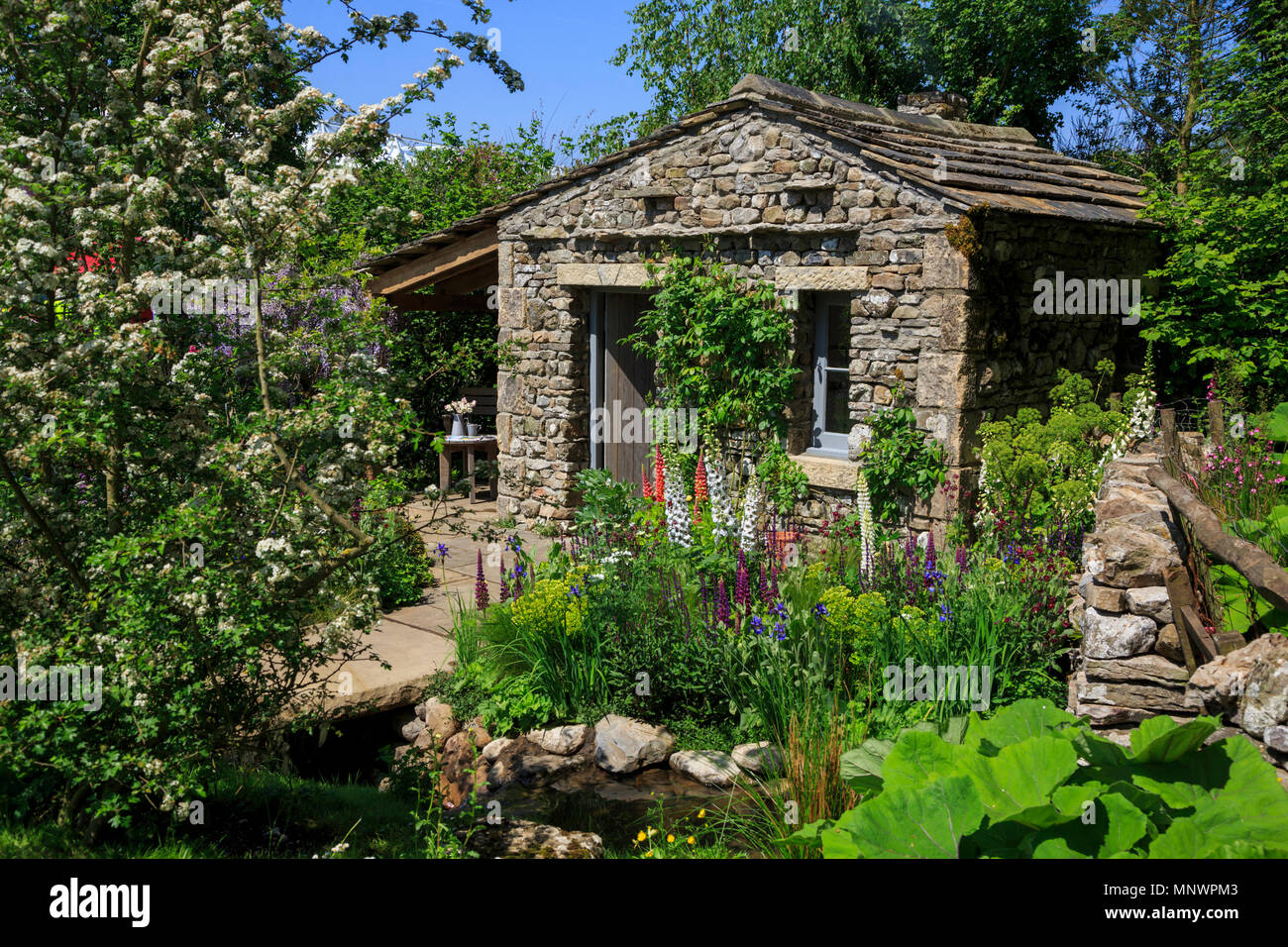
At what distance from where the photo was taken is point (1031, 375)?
8.13 meters

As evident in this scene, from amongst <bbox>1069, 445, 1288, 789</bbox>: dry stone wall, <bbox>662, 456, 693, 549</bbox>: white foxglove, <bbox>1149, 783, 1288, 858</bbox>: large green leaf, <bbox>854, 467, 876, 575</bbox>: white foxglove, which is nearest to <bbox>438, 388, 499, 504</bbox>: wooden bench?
<bbox>662, 456, 693, 549</bbox>: white foxglove

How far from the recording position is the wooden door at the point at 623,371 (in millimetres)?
9914

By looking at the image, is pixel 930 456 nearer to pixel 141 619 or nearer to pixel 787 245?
pixel 787 245

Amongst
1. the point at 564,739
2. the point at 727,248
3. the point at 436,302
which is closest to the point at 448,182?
the point at 436,302

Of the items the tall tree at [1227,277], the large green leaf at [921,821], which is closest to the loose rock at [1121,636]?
the large green leaf at [921,821]

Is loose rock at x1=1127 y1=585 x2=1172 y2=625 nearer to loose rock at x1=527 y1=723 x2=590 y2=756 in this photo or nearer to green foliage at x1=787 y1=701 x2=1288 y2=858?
green foliage at x1=787 y1=701 x2=1288 y2=858

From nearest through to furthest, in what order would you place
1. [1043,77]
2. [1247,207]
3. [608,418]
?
[1247,207] → [608,418] → [1043,77]

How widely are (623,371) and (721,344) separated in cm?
174

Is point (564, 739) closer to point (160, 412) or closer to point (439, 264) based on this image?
point (160, 412)

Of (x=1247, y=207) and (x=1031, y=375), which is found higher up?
(x=1247, y=207)

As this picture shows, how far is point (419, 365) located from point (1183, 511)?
10574 mm

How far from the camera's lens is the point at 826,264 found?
26.1 ft

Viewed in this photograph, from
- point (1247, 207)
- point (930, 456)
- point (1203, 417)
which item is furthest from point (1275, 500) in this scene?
point (1247, 207)

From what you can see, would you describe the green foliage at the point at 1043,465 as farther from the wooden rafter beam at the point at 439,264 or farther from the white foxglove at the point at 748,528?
the wooden rafter beam at the point at 439,264
